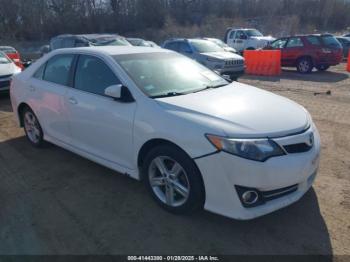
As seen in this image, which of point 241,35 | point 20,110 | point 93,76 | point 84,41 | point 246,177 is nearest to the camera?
point 246,177

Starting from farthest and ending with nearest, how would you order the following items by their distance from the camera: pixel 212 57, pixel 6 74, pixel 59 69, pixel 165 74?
pixel 212 57 < pixel 6 74 < pixel 59 69 < pixel 165 74

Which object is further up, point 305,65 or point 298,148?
point 298,148

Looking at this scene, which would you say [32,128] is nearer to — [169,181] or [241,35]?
[169,181]

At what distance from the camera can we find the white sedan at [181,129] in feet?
9.73

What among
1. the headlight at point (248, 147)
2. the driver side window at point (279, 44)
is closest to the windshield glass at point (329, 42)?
the driver side window at point (279, 44)

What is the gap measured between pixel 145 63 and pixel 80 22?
47.1 meters

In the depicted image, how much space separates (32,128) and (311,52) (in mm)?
12197

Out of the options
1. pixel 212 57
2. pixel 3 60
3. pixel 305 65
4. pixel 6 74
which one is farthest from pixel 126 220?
pixel 305 65

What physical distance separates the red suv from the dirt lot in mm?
10134

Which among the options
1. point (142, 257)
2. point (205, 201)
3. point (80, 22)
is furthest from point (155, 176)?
point (80, 22)

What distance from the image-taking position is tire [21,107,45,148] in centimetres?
536

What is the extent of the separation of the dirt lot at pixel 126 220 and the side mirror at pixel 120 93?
3.67 feet

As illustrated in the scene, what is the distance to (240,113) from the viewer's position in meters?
3.29

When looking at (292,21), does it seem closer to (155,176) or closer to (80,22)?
(80,22)
